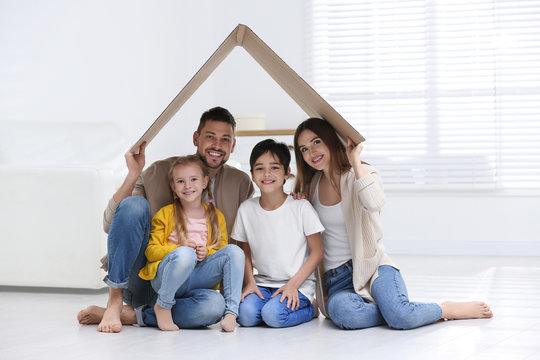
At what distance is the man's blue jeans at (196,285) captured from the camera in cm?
205

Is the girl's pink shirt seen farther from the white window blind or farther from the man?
the white window blind

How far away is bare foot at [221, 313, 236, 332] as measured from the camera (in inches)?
81.9

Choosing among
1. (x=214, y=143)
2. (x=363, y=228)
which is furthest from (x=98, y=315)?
(x=363, y=228)

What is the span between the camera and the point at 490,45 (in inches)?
180

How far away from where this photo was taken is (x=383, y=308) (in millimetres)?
2078

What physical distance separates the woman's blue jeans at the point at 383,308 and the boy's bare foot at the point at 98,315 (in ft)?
2.11

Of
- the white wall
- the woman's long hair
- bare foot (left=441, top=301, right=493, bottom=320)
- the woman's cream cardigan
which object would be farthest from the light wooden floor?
the white wall

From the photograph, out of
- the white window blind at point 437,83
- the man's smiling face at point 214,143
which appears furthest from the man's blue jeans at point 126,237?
the white window blind at point 437,83

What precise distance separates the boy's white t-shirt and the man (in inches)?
4.6

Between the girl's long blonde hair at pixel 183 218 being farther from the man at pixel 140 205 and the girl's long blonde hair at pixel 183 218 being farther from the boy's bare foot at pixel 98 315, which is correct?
the boy's bare foot at pixel 98 315

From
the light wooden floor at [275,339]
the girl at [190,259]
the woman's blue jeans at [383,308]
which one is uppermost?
the girl at [190,259]

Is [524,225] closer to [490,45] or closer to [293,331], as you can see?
[490,45]

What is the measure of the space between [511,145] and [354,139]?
272 cm

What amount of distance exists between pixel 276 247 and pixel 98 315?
0.63 meters
